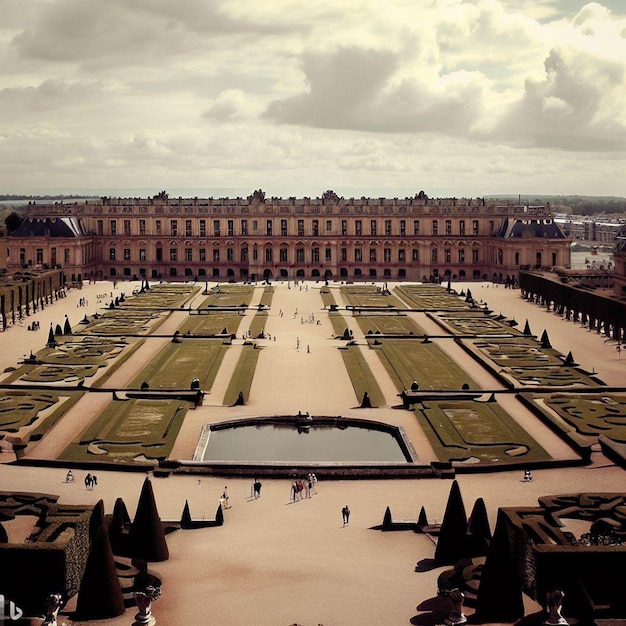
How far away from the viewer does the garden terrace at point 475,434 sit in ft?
156

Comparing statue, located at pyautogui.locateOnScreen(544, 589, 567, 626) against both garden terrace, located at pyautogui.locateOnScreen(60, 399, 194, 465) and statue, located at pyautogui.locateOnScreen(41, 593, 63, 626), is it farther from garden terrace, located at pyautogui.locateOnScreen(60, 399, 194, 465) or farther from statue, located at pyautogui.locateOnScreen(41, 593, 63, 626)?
garden terrace, located at pyautogui.locateOnScreen(60, 399, 194, 465)

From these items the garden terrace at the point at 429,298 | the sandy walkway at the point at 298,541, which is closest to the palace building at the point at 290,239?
the garden terrace at the point at 429,298

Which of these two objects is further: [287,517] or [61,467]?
[61,467]

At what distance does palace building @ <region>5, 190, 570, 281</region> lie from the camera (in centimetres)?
14012

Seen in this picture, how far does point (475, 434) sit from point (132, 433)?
1793cm

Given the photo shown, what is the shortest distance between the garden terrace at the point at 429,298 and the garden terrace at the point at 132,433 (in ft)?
162

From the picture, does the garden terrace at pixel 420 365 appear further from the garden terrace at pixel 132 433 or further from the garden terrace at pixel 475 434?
the garden terrace at pixel 132 433

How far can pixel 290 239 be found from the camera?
14025cm

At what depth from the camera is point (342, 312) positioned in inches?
3949

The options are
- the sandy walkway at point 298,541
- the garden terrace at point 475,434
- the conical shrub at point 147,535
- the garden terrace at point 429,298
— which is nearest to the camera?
the sandy walkway at point 298,541

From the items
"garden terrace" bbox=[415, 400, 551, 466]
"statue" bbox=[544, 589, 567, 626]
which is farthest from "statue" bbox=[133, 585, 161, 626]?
"garden terrace" bbox=[415, 400, 551, 466]

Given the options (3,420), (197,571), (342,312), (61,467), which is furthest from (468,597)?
(342,312)

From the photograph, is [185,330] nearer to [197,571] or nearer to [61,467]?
[61,467]

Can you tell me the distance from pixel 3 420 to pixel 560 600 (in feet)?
115
